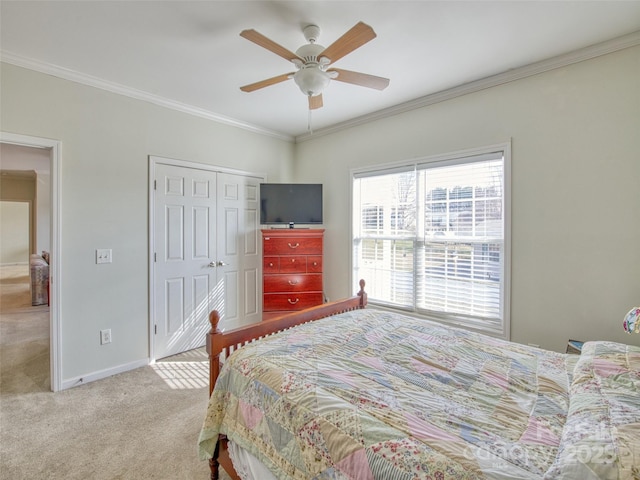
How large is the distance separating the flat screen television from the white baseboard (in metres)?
2.03

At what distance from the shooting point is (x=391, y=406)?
3.70 feet

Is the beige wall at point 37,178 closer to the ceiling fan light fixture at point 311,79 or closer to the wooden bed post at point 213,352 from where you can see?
the ceiling fan light fixture at point 311,79

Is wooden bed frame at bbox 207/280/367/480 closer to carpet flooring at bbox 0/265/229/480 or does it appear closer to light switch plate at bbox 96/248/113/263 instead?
carpet flooring at bbox 0/265/229/480

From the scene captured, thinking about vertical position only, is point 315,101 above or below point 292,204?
above

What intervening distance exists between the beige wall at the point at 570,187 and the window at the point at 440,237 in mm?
148

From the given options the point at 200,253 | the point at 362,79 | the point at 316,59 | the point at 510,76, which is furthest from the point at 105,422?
the point at 510,76

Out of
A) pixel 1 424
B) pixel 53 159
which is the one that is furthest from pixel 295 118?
pixel 1 424

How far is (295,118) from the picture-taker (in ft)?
12.0

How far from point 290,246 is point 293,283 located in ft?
1.48

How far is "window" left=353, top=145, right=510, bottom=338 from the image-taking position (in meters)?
2.70

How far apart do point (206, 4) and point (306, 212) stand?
94.2 inches

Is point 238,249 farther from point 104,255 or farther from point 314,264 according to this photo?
point 104,255

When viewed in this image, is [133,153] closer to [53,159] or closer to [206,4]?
[53,159]

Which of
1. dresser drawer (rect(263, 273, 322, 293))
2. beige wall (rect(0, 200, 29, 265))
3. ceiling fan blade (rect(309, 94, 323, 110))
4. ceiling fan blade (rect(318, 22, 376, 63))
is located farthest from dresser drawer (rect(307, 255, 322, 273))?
beige wall (rect(0, 200, 29, 265))
